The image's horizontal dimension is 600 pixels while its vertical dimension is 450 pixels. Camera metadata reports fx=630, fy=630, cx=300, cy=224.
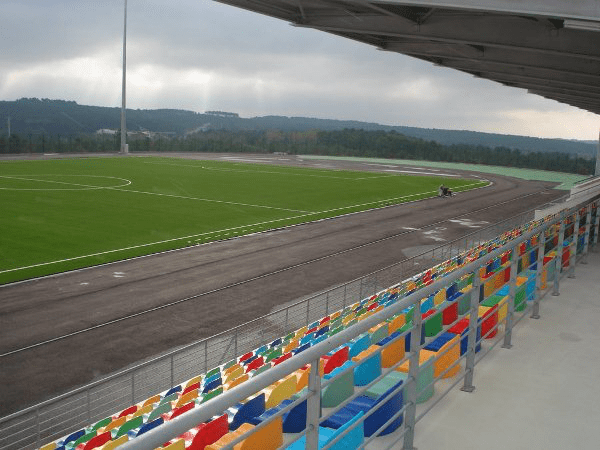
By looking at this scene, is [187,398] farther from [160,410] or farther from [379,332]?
[379,332]

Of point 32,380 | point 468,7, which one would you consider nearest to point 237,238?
point 32,380

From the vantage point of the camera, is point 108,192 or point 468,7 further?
point 108,192

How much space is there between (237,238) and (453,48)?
1332 centimetres

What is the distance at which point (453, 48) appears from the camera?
1692 centimetres

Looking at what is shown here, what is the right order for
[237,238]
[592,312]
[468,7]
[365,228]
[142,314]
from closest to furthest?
[592,312] < [468,7] < [142,314] < [237,238] < [365,228]

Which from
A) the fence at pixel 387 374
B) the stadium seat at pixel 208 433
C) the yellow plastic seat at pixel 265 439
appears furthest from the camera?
the stadium seat at pixel 208 433

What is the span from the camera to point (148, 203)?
1458 inches

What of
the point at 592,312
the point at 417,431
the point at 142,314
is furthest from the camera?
the point at 142,314

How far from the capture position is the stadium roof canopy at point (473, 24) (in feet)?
30.6

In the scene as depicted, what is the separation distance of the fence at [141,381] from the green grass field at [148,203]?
8969 millimetres

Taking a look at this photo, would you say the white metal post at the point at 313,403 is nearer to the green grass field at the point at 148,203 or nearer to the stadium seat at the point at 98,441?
the stadium seat at the point at 98,441

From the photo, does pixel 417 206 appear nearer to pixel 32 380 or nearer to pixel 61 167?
pixel 32 380

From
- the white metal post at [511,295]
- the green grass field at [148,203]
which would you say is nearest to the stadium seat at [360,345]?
the white metal post at [511,295]

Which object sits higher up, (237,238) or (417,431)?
(417,431)
